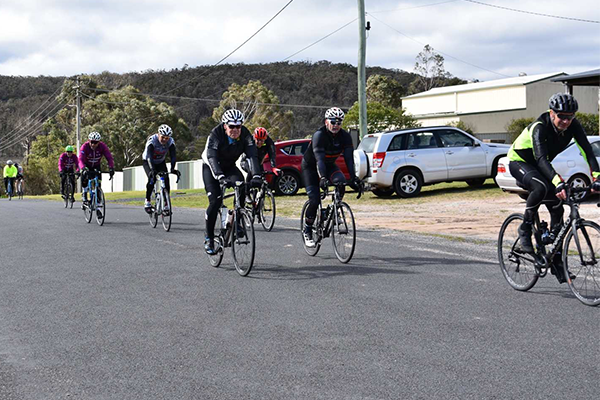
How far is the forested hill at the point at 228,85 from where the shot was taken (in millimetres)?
106188

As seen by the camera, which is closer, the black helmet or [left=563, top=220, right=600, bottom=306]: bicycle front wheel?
[left=563, top=220, right=600, bottom=306]: bicycle front wheel

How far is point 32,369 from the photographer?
499 cm

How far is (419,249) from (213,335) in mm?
5404

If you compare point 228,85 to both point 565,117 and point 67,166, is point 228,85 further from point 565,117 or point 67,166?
point 565,117

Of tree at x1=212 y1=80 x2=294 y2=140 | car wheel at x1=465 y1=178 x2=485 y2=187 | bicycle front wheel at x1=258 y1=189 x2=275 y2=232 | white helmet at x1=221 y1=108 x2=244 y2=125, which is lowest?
bicycle front wheel at x1=258 y1=189 x2=275 y2=232

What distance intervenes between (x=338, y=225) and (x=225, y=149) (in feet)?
5.62

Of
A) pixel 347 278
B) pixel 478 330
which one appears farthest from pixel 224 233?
pixel 478 330

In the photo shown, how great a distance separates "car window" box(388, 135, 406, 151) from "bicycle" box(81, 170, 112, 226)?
8.13 m

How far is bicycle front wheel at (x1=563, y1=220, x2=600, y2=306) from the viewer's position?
642 centimetres

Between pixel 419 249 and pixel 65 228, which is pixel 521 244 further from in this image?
pixel 65 228

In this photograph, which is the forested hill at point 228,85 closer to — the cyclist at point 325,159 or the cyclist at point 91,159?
the cyclist at point 91,159

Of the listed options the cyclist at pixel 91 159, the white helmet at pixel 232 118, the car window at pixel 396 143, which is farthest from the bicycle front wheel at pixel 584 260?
the car window at pixel 396 143

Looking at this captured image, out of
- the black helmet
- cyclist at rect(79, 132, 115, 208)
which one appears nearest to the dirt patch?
the black helmet

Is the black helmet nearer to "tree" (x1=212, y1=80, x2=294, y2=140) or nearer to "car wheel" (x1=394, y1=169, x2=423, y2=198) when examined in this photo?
"car wheel" (x1=394, y1=169, x2=423, y2=198)
